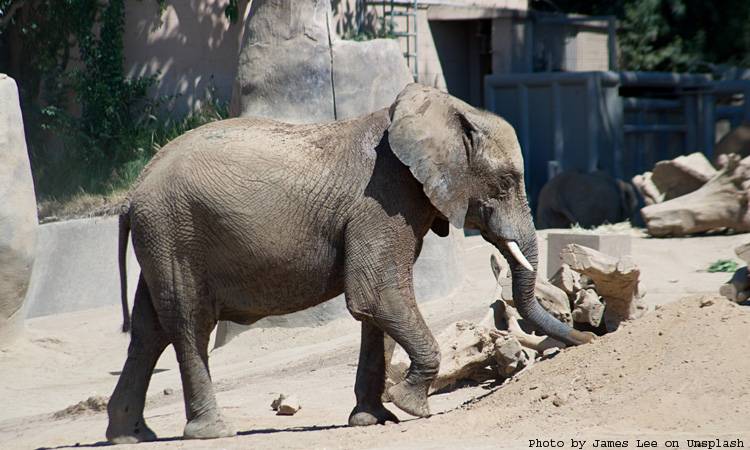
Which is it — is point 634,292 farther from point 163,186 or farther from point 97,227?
point 97,227

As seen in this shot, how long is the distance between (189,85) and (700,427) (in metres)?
13.5

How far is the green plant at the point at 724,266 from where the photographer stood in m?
11.9

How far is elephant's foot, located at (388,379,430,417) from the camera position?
22.9ft

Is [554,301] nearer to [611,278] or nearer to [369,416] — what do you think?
[611,278]

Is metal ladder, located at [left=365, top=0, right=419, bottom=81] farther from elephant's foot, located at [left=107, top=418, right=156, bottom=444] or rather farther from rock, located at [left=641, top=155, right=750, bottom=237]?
elephant's foot, located at [left=107, top=418, right=156, bottom=444]

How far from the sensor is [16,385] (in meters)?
11.1

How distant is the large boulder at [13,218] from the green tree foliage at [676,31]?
1352 centimetres

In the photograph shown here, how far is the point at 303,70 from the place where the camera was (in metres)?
11.4

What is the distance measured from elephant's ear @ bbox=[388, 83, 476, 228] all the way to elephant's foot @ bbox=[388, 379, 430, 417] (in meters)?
0.97

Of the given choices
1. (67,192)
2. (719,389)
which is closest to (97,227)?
(67,192)

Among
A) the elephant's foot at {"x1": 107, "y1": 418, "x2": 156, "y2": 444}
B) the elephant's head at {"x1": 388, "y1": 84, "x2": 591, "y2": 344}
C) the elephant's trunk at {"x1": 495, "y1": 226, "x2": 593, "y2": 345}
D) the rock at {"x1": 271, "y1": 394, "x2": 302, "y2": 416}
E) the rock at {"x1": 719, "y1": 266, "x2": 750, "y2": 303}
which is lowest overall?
the rock at {"x1": 271, "y1": 394, "x2": 302, "y2": 416}

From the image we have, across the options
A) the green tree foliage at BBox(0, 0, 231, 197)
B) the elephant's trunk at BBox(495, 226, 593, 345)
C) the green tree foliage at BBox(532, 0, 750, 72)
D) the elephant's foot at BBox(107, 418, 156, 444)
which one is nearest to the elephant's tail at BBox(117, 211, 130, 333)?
the elephant's foot at BBox(107, 418, 156, 444)

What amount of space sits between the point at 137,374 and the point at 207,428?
2.08ft

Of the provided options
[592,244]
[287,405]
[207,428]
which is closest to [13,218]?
[287,405]
